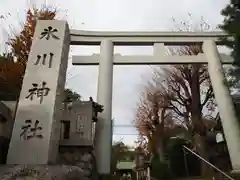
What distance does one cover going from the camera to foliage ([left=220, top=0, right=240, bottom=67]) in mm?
6430

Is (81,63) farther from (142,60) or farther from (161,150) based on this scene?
(161,150)

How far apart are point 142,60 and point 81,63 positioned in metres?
2.16

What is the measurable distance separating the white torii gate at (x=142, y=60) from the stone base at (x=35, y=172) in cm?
255

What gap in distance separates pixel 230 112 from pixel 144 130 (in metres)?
13.1

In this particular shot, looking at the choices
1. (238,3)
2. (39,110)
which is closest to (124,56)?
(39,110)

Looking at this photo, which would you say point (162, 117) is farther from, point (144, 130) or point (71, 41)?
point (71, 41)

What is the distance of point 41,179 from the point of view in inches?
233

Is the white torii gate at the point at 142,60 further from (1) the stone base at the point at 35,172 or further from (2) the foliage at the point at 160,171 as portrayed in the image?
(2) the foliage at the point at 160,171

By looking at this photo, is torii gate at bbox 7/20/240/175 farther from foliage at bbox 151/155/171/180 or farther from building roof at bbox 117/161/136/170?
building roof at bbox 117/161/136/170

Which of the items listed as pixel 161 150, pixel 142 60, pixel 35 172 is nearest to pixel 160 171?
pixel 161 150

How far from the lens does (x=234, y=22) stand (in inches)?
257

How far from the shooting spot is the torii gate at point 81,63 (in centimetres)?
754

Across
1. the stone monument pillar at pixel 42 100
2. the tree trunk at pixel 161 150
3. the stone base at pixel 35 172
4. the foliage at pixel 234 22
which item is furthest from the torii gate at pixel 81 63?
the tree trunk at pixel 161 150

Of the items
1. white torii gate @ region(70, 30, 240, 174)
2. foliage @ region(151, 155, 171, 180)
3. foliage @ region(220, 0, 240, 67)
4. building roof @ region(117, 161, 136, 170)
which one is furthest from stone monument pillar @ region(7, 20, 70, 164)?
building roof @ region(117, 161, 136, 170)
